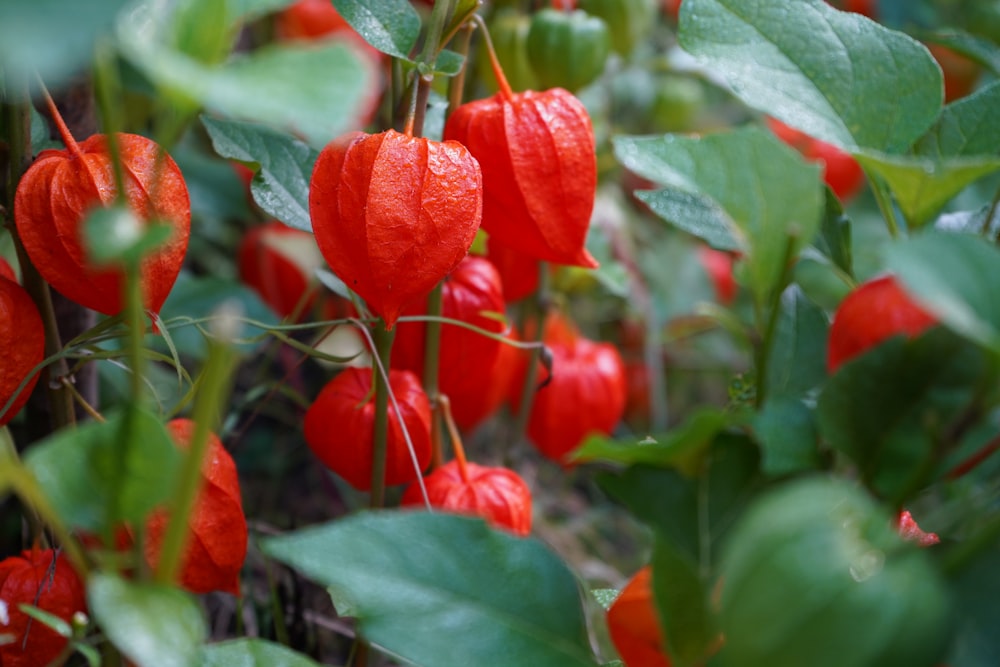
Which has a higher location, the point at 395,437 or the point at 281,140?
the point at 281,140

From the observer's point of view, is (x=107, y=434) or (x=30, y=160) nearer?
(x=107, y=434)

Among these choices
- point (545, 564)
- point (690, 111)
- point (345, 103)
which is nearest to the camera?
point (345, 103)

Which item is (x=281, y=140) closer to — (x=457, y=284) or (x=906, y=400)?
(x=457, y=284)

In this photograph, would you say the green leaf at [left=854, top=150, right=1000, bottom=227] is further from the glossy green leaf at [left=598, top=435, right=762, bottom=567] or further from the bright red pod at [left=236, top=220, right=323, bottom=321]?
the bright red pod at [left=236, top=220, right=323, bottom=321]

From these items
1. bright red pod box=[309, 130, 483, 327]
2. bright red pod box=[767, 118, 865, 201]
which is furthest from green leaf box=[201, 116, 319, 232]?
bright red pod box=[767, 118, 865, 201]

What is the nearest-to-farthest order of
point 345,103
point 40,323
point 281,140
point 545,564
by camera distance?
point 345,103 → point 545,564 → point 40,323 → point 281,140

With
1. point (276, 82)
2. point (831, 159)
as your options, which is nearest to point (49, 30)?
point (276, 82)

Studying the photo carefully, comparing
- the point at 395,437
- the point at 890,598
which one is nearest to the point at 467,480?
the point at 395,437
